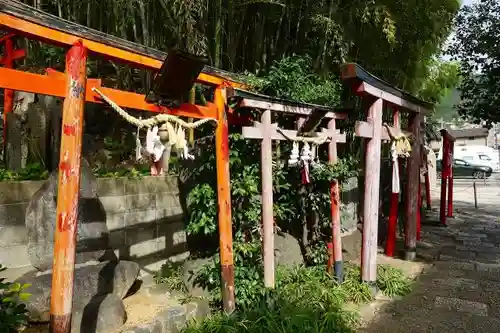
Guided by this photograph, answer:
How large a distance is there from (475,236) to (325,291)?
645cm

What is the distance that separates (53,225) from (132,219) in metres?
1.30

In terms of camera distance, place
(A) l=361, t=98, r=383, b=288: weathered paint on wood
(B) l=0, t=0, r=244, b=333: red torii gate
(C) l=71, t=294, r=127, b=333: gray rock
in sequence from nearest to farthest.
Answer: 1. (B) l=0, t=0, r=244, b=333: red torii gate
2. (C) l=71, t=294, r=127, b=333: gray rock
3. (A) l=361, t=98, r=383, b=288: weathered paint on wood

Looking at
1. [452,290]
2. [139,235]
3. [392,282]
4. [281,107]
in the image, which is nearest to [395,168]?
[392,282]

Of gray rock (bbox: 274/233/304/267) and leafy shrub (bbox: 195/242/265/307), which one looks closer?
leafy shrub (bbox: 195/242/265/307)

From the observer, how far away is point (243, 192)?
5270mm

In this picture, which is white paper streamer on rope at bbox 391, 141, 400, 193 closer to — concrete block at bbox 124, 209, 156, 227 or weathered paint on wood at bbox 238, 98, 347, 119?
weathered paint on wood at bbox 238, 98, 347, 119

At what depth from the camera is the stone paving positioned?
4.58m

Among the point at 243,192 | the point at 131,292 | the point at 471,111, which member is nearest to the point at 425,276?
the point at 243,192

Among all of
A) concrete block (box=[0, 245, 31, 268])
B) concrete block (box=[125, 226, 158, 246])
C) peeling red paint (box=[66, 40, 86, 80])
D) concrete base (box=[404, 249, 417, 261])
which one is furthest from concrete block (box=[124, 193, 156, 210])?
concrete base (box=[404, 249, 417, 261])

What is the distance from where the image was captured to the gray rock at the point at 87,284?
3.93 meters

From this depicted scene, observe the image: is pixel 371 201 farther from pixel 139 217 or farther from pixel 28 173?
pixel 28 173

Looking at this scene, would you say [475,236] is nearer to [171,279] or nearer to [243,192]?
[243,192]

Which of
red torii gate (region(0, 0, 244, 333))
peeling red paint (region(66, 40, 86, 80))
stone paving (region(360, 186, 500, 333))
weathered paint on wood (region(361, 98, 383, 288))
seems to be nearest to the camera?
red torii gate (region(0, 0, 244, 333))

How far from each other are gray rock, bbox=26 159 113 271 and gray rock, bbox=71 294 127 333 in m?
0.96
